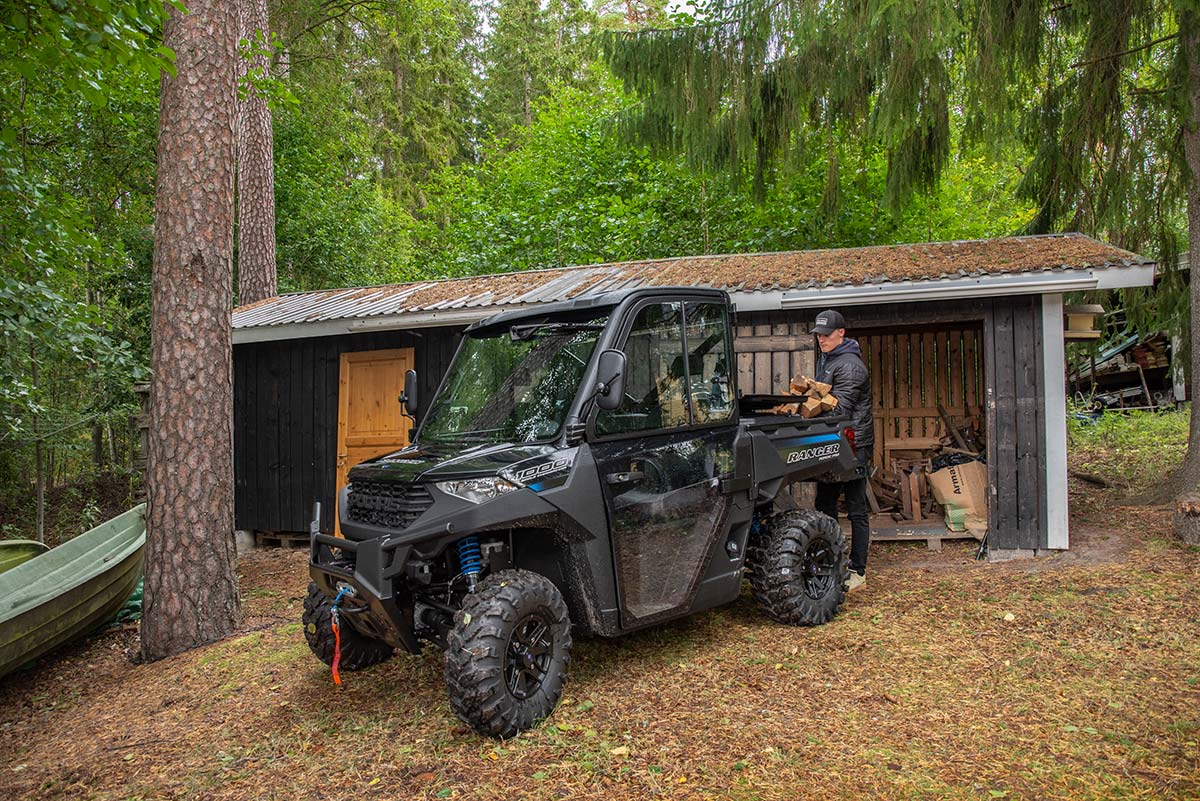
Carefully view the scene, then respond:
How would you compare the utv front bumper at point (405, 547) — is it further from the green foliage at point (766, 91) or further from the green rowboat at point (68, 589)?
the green foliage at point (766, 91)

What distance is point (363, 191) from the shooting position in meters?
15.2

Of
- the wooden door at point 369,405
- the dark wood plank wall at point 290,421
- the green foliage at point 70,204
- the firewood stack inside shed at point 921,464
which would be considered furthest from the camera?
the dark wood plank wall at point 290,421

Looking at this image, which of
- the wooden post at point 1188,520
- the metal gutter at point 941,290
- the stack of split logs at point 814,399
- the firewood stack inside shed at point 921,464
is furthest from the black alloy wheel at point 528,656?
the wooden post at point 1188,520

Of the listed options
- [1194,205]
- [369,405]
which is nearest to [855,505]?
[1194,205]

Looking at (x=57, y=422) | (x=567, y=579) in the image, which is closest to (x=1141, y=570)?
(x=567, y=579)

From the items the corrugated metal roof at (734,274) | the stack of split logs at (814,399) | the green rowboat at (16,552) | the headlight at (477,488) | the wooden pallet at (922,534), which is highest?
the corrugated metal roof at (734,274)

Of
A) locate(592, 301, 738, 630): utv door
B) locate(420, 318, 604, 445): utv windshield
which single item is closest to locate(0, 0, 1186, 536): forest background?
locate(420, 318, 604, 445): utv windshield

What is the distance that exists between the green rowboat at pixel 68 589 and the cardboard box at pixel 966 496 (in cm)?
Answer: 733

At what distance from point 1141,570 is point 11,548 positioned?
9.79 meters

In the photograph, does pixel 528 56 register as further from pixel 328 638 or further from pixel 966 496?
pixel 328 638

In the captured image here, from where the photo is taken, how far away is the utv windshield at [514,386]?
3.98m

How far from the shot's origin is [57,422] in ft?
35.5

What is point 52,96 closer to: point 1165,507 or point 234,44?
point 234,44

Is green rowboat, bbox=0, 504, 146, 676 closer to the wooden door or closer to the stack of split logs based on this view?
the wooden door
